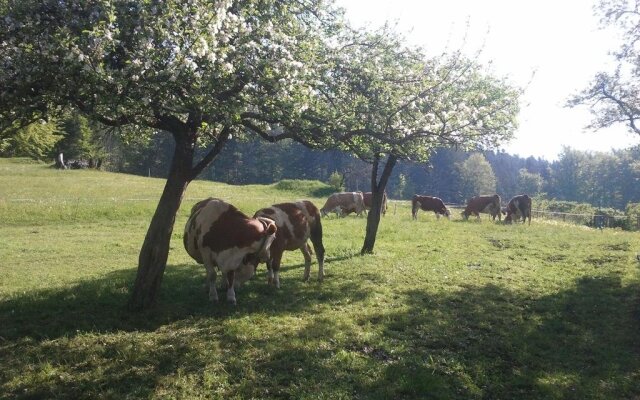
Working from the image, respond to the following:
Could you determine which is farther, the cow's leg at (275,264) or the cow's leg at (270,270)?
the cow's leg at (275,264)

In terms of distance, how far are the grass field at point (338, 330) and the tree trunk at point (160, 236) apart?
1.48 ft

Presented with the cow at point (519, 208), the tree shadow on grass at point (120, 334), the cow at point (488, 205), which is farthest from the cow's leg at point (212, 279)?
the cow at point (488, 205)

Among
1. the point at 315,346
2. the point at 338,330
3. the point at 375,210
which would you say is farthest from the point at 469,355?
the point at 375,210

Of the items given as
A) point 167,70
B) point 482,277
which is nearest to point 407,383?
point 167,70

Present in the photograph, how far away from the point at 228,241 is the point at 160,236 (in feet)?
5.07

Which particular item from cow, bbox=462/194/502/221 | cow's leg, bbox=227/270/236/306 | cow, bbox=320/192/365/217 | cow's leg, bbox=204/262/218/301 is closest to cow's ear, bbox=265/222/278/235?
cow's leg, bbox=227/270/236/306

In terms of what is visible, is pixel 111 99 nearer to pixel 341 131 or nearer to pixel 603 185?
pixel 341 131

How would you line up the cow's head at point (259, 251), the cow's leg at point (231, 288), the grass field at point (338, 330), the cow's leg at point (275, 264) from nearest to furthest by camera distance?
the grass field at point (338, 330) → the cow's leg at point (231, 288) → the cow's head at point (259, 251) → the cow's leg at point (275, 264)

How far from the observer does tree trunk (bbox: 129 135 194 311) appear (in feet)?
33.2

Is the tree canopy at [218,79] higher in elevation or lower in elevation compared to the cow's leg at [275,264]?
higher

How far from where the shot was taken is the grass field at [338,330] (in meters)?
7.14

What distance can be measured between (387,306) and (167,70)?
24.2 feet

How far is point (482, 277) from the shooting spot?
1514cm

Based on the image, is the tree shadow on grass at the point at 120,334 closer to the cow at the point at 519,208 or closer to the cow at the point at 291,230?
A: the cow at the point at 291,230
